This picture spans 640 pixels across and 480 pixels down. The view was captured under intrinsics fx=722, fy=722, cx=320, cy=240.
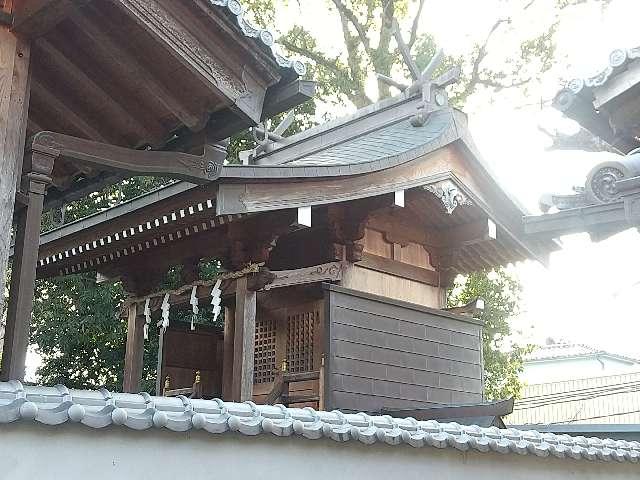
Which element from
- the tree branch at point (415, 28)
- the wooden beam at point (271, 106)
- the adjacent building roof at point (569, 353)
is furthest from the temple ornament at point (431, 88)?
the adjacent building roof at point (569, 353)

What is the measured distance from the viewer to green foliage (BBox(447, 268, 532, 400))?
46.5ft

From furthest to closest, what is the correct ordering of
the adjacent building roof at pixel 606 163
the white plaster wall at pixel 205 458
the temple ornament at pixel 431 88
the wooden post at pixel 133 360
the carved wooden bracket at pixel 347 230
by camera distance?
the temple ornament at pixel 431 88
the wooden post at pixel 133 360
the carved wooden bracket at pixel 347 230
the adjacent building roof at pixel 606 163
the white plaster wall at pixel 205 458

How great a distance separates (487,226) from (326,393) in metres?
3.29

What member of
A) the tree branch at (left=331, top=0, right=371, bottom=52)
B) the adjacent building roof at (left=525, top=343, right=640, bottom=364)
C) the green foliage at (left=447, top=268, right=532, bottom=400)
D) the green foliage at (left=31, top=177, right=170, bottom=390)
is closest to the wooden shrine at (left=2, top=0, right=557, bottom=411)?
the green foliage at (left=31, top=177, right=170, bottom=390)

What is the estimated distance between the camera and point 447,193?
28.8ft

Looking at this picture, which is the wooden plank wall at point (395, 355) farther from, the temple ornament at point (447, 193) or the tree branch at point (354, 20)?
the tree branch at point (354, 20)

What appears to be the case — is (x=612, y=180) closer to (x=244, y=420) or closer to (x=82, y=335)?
(x=244, y=420)

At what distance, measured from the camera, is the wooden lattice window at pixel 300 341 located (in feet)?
29.4

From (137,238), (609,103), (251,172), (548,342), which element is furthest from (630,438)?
(548,342)

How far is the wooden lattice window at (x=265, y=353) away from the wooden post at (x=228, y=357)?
335mm

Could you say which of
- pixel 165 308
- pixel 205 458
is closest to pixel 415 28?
pixel 165 308

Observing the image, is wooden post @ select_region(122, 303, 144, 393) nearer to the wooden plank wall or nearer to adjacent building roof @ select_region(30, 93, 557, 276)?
adjacent building roof @ select_region(30, 93, 557, 276)

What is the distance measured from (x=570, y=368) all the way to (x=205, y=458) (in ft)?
107

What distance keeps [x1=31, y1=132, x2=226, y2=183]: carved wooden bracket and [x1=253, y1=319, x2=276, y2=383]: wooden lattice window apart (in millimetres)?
4145
